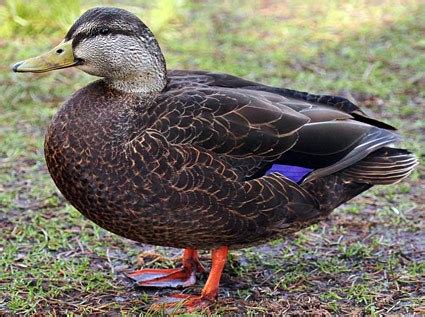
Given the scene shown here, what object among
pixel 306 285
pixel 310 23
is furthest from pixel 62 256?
pixel 310 23

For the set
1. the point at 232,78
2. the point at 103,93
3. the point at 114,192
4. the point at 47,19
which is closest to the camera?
the point at 114,192

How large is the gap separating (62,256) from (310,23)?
4.23 meters

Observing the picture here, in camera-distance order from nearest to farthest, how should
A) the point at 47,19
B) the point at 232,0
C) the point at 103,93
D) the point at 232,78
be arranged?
the point at 103,93, the point at 232,78, the point at 47,19, the point at 232,0

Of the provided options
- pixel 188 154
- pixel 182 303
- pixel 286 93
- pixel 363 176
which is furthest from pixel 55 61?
pixel 363 176

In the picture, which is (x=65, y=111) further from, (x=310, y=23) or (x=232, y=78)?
(x=310, y=23)

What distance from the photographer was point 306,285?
163 inches

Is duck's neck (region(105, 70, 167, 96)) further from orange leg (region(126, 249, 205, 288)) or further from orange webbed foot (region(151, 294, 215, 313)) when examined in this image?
orange webbed foot (region(151, 294, 215, 313))

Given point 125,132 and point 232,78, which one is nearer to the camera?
point 125,132

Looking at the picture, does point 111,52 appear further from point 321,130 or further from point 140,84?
point 321,130

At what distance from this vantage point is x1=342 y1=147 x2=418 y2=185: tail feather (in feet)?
13.6

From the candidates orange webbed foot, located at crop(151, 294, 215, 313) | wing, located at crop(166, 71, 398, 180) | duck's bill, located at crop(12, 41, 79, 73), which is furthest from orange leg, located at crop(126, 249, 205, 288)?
duck's bill, located at crop(12, 41, 79, 73)

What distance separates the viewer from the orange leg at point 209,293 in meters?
3.90

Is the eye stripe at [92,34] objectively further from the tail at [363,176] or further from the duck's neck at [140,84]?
the tail at [363,176]

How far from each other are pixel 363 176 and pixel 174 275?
1008 millimetres
